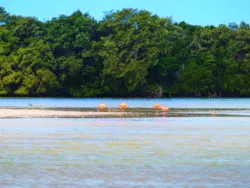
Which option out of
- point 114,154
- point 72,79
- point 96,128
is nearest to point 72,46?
point 72,79

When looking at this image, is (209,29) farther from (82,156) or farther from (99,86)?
(82,156)

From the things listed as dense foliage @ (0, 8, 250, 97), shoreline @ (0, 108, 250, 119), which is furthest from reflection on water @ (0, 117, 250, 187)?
dense foliage @ (0, 8, 250, 97)

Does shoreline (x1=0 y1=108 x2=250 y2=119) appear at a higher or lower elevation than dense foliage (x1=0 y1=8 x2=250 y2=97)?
lower

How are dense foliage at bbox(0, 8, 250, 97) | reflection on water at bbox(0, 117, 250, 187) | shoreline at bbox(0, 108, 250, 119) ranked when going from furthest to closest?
dense foliage at bbox(0, 8, 250, 97)
shoreline at bbox(0, 108, 250, 119)
reflection on water at bbox(0, 117, 250, 187)

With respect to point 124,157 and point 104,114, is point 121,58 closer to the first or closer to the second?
point 104,114

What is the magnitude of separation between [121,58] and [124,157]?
286 ft

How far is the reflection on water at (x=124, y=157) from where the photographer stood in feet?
52.6

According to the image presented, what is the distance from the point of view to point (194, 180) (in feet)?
52.5

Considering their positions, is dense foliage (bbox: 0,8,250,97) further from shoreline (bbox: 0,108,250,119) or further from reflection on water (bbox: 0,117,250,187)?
reflection on water (bbox: 0,117,250,187)

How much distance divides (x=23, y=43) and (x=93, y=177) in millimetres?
96924

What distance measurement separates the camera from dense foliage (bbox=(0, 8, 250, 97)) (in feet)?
348

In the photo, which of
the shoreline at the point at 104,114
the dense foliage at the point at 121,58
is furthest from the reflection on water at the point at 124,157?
the dense foliage at the point at 121,58

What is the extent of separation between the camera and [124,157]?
20.3 meters

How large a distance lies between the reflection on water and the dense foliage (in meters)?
74.0
